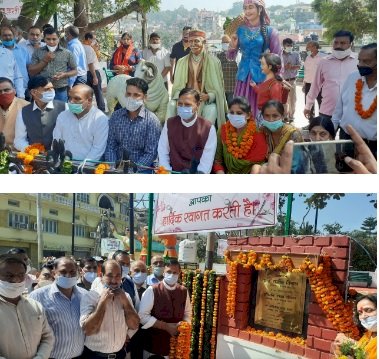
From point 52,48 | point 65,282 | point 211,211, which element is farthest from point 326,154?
point 52,48

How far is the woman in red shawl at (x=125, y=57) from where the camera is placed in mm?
3918

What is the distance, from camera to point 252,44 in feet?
12.5

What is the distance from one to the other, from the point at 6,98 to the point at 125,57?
2.05 feet

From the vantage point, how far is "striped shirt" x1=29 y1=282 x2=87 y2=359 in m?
3.63

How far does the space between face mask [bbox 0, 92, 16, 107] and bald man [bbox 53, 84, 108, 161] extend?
0.27 metres

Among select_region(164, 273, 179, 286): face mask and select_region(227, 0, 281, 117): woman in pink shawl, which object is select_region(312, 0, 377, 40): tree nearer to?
select_region(227, 0, 281, 117): woman in pink shawl

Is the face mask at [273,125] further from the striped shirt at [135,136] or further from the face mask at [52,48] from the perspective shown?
the face mask at [52,48]

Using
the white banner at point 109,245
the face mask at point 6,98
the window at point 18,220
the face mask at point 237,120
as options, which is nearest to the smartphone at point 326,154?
the face mask at point 237,120

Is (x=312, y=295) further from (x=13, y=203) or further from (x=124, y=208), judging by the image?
(x=13, y=203)

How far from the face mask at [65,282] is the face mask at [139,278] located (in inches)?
11.4

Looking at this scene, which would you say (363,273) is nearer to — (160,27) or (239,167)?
(239,167)

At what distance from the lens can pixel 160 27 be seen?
389cm

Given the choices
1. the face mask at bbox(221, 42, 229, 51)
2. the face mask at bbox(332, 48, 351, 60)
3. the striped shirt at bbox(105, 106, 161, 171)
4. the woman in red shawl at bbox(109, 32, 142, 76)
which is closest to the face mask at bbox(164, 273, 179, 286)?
the striped shirt at bbox(105, 106, 161, 171)

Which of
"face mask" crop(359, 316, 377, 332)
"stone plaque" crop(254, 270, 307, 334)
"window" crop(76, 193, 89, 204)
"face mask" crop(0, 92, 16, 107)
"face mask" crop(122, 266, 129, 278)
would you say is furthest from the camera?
"face mask" crop(0, 92, 16, 107)
